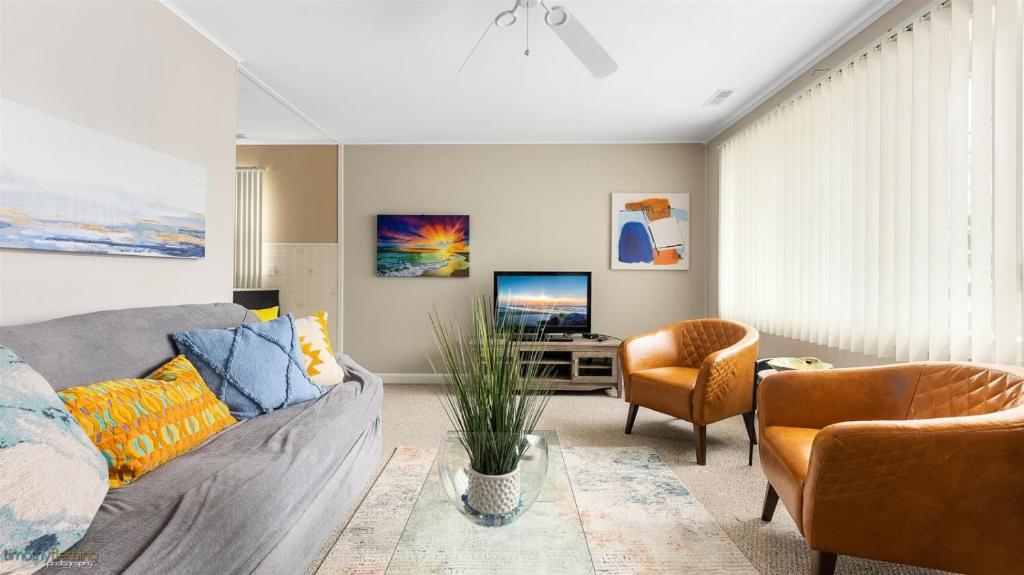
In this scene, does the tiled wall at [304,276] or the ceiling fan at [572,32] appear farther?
the tiled wall at [304,276]

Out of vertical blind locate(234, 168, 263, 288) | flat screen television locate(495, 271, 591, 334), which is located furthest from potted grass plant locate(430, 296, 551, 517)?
vertical blind locate(234, 168, 263, 288)

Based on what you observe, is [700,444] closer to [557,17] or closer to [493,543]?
[493,543]

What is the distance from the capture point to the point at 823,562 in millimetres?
1461

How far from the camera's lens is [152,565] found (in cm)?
100

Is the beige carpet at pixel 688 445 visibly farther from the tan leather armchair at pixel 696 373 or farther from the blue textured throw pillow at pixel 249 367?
the blue textured throw pillow at pixel 249 367

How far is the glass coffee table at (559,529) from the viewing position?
47.8 inches

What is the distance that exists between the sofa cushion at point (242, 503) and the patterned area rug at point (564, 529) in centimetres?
20

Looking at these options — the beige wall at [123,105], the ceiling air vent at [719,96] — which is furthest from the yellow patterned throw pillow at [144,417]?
the ceiling air vent at [719,96]

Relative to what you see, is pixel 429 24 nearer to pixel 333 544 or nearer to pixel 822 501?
pixel 333 544

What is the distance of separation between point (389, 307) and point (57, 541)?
12.4 feet

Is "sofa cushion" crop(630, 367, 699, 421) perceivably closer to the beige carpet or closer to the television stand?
the beige carpet

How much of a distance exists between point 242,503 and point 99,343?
93cm

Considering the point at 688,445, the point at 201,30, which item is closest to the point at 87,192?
the point at 201,30

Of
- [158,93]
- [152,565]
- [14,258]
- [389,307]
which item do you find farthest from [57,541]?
[389,307]
